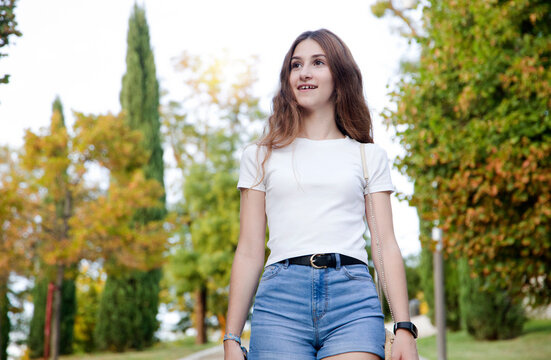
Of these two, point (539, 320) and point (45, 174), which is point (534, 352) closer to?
point (539, 320)

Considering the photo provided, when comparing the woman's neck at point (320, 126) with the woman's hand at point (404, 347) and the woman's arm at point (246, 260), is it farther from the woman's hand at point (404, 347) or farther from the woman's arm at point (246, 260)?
the woman's hand at point (404, 347)

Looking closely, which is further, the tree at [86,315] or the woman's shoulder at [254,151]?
the tree at [86,315]

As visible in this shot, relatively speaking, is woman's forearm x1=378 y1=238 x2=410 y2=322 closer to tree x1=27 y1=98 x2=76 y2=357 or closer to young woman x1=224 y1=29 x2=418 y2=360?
young woman x1=224 y1=29 x2=418 y2=360

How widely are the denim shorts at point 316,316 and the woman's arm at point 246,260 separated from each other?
0.45 ft

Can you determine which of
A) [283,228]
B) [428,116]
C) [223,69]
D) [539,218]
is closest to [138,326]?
[223,69]

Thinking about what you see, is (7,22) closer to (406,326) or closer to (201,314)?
(406,326)

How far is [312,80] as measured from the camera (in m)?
2.78

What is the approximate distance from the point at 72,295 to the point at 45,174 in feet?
24.7

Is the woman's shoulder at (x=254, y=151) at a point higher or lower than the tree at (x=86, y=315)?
higher

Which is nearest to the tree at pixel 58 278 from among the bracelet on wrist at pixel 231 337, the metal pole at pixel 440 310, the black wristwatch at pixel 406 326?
the metal pole at pixel 440 310

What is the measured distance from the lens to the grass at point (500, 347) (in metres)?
13.7

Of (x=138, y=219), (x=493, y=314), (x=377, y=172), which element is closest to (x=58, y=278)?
(x=138, y=219)

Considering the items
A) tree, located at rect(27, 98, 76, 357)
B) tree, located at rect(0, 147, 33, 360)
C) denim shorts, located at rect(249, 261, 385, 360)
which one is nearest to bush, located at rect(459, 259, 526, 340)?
tree, located at rect(27, 98, 76, 357)

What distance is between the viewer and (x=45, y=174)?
13.7 m
